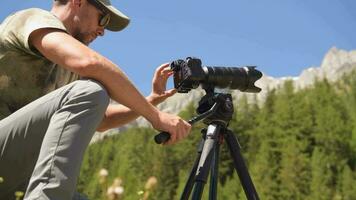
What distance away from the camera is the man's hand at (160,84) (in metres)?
3.74

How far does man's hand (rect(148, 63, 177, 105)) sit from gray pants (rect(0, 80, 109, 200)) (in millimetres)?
1317

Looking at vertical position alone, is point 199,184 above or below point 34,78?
below

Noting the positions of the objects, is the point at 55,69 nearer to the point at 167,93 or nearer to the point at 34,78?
the point at 34,78

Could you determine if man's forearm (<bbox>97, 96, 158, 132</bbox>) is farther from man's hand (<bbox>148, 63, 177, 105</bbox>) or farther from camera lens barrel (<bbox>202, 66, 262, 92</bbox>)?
camera lens barrel (<bbox>202, 66, 262, 92</bbox>)

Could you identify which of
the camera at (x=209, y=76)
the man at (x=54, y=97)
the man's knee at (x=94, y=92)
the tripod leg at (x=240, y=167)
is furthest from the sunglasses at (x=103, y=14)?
the tripod leg at (x=240, y=167)

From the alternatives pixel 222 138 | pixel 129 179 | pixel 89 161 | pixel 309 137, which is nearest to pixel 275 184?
pixel 309 137

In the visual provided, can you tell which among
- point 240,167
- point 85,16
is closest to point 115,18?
point 85,16

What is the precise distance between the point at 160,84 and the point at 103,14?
0.84 meters

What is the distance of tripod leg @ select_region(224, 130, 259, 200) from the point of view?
299 cm

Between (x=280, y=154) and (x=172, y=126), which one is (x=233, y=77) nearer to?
(x=172, y=126)

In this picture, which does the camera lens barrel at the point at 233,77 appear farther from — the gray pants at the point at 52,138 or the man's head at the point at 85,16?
the gray pants at the point at 52,138

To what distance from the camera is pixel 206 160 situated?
2957 millimetres

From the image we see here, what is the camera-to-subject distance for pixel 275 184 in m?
61.9

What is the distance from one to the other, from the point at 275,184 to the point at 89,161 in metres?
54.1
